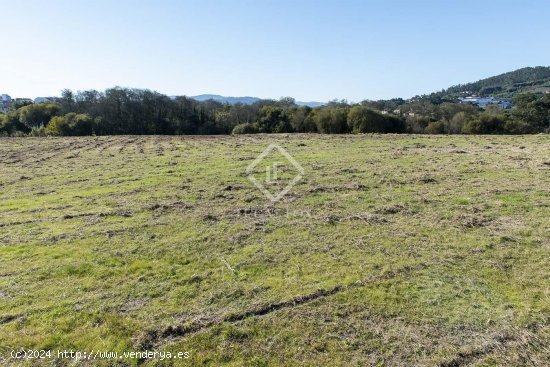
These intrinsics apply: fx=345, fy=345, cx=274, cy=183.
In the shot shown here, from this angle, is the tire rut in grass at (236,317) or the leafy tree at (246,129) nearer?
the tire rut in grass at (236,317)

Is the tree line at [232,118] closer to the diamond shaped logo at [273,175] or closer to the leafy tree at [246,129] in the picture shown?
the leafy tree at [246,129]

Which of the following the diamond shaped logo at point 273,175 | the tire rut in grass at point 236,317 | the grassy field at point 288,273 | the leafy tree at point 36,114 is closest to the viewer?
the grassy field at point 288,273

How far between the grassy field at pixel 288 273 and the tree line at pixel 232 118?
3819cm

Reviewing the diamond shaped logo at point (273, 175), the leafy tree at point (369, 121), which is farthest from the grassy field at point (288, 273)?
the leafy tree at point (369, 121)

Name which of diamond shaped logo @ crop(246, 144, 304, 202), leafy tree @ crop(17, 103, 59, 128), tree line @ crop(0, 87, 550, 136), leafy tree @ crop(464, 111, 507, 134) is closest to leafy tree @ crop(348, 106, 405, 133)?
tree line @ crop(0, 87, 550, 136)

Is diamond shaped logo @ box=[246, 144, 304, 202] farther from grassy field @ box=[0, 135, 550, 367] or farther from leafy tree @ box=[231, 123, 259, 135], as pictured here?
leafy tree @ box=[231, 123, 259, 135]

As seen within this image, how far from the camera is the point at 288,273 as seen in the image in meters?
6.74

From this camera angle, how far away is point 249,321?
5.23m

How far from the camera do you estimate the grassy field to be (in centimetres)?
473

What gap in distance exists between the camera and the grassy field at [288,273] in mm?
4734

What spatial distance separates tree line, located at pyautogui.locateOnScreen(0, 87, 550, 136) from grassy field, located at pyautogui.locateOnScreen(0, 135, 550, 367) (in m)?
38.2

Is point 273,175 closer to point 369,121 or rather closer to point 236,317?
point 236,317

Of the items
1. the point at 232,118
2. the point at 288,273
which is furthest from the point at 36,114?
the point at 288,273

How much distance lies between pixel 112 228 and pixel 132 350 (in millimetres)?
5571
